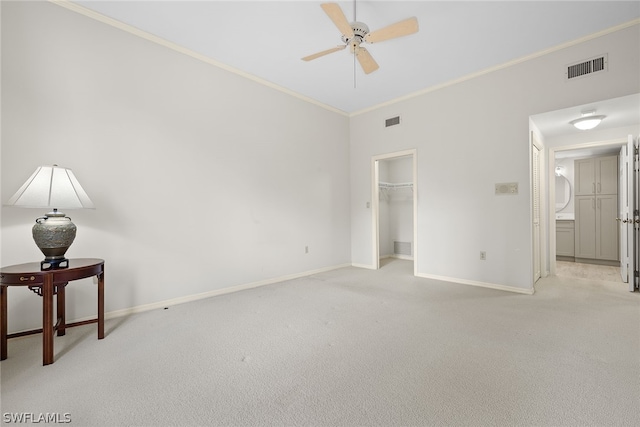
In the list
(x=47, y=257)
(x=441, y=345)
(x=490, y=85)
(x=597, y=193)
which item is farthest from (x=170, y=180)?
(x=597, y=193)

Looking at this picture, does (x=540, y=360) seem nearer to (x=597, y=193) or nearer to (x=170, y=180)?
(x=170, y=180)

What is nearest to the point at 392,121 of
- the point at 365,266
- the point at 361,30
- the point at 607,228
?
the point at 361,30

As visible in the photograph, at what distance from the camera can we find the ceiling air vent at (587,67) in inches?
119

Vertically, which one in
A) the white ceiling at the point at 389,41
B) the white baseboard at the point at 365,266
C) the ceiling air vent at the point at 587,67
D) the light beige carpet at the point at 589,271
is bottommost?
the light beige carpet at the point at 589,271

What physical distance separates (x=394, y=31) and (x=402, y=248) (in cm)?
487

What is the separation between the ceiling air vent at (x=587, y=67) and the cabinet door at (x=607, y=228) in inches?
138

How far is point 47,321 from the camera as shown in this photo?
76.6 inches

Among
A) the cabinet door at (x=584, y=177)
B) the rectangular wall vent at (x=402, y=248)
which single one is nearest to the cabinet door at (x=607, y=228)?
the cabinet door at (x=584, y=177)

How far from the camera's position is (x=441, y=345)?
7.11 ft

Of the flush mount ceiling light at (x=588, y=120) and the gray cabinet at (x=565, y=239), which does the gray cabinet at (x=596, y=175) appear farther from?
the flush mount ceiling light at (x=588, y=120)

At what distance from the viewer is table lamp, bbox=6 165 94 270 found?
81.1 inches

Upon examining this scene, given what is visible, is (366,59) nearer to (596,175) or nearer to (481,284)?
(481,284)

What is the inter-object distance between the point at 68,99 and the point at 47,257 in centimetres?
150

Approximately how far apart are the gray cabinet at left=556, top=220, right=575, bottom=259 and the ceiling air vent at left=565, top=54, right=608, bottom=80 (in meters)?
3.83
